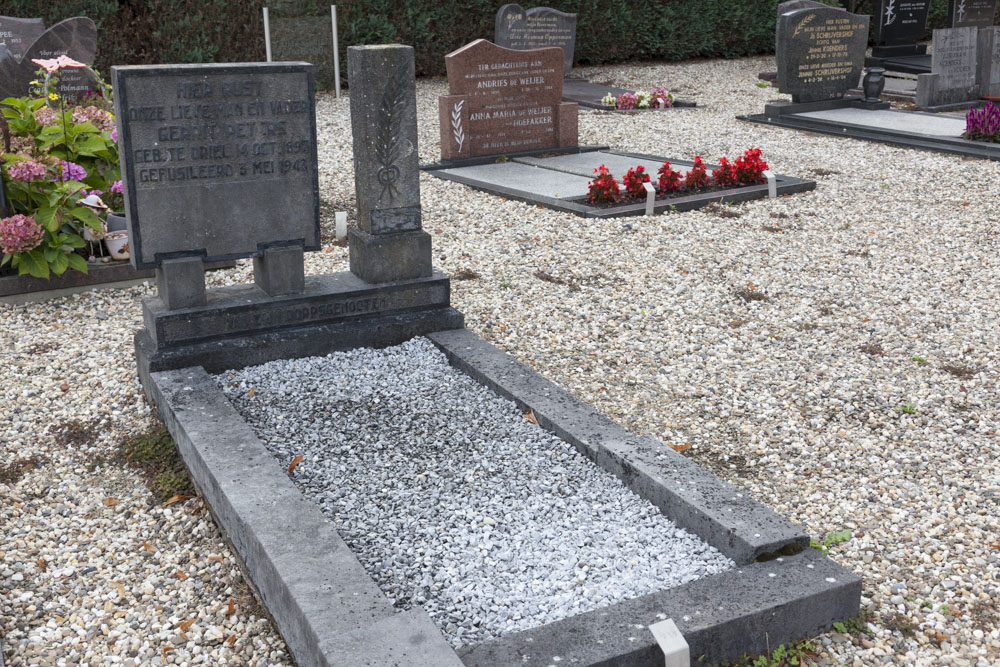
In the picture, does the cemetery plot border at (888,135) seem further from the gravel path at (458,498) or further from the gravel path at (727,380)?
the gravel path at (458,498)

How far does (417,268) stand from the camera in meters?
5.25

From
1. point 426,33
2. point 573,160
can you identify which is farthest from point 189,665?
point 426,33

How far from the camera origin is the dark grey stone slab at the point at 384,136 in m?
4.87

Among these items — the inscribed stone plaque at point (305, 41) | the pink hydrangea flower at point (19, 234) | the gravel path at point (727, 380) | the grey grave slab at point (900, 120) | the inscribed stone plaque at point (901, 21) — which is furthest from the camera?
the inscribed stone plaque at point (901, 21)

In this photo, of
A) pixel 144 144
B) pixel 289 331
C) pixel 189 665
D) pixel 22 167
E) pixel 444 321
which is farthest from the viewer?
pixel 22 167

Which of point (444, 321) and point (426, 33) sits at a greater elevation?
point (426, 33)

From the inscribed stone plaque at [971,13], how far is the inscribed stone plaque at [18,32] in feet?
51.7

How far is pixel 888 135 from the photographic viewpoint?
37.6 ft

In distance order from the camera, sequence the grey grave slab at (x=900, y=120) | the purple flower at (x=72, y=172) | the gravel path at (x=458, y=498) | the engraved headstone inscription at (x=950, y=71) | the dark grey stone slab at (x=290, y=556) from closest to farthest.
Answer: the dark grey stone slab at (x=290, y=556) → the gravel path at (x=458, y=498) → the purple flower at (x=72, y=172) → the grey grave slab at (x=900, y=120) → the engraved headstone inscription at (x=950, y=71)

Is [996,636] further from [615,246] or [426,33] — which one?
[426,33]

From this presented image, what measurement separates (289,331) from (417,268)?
0.78 m

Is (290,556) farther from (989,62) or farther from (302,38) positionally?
(302,38)

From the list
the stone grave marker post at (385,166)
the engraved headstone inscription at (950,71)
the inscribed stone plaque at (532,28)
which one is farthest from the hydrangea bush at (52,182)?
the engraved headstone inscription at (950,71)

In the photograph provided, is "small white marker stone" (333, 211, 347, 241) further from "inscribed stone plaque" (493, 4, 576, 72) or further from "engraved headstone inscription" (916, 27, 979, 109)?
"engraved headstone inscription" (916, 27, 979, 109)
